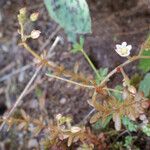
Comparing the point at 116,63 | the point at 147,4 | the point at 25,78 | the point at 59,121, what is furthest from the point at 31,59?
the point at 59,121

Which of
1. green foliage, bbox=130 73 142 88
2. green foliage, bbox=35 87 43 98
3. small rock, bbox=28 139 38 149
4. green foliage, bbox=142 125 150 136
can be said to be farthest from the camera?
green foliage, bbox=35 87 43 98

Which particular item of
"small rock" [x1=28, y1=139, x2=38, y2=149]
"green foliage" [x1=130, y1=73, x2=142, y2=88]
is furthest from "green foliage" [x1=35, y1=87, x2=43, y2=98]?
"green foliage" [x1=130, y1=73, x2=142, y2=88]

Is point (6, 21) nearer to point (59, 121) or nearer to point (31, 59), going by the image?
point (31, 59)

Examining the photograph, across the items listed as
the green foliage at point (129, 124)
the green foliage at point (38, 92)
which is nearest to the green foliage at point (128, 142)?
the green foliage at point (129, 124)

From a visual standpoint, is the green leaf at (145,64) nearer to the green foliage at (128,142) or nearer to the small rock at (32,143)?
the green foliage at (128,142)

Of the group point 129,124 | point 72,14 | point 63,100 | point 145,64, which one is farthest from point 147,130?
point 63,100

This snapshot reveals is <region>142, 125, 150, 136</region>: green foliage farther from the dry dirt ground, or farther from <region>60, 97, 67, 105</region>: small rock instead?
<region>60, 97, 67, 105</region>: small rock

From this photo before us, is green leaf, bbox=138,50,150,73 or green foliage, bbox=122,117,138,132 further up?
green leaf, bbox=138,50,150,73

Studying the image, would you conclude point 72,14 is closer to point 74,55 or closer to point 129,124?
point 129,124
